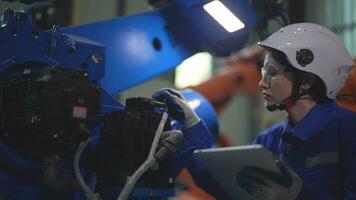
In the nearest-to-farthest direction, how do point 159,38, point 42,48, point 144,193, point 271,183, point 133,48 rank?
point 271,183, point 144,193, point 42,48, point 133,48, point 159,38

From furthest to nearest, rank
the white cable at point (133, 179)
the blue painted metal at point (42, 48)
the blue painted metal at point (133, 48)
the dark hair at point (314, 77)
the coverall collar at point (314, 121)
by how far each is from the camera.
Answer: the blue painted metal at point (133, 48)
the dark hair at point (314, 77)
the coverall collar at point (314, 121)
the blue painted metal at point (42, 48)
the white cable at point (133, 179)

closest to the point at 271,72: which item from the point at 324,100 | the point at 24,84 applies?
the point at 324,100

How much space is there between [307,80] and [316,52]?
13 cm

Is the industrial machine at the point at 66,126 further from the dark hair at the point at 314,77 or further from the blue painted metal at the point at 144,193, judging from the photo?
the dark hair at the point at 314,77

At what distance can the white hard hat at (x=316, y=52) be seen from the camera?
6.99ft

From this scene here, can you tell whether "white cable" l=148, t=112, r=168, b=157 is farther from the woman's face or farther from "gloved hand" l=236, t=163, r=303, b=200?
the woman's face

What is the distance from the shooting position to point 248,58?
16.7ft

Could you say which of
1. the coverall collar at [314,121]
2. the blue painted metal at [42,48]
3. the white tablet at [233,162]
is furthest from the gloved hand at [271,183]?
the blue painted metal at [42,48]

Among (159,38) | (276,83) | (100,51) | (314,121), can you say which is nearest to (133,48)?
(159,38)

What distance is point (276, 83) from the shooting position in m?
2.16

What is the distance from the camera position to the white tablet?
1492 mm

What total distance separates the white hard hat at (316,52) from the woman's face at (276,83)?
0.21 ft

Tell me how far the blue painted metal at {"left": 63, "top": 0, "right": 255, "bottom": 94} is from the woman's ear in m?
0.62

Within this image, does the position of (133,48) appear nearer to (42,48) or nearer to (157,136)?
(42,48)
